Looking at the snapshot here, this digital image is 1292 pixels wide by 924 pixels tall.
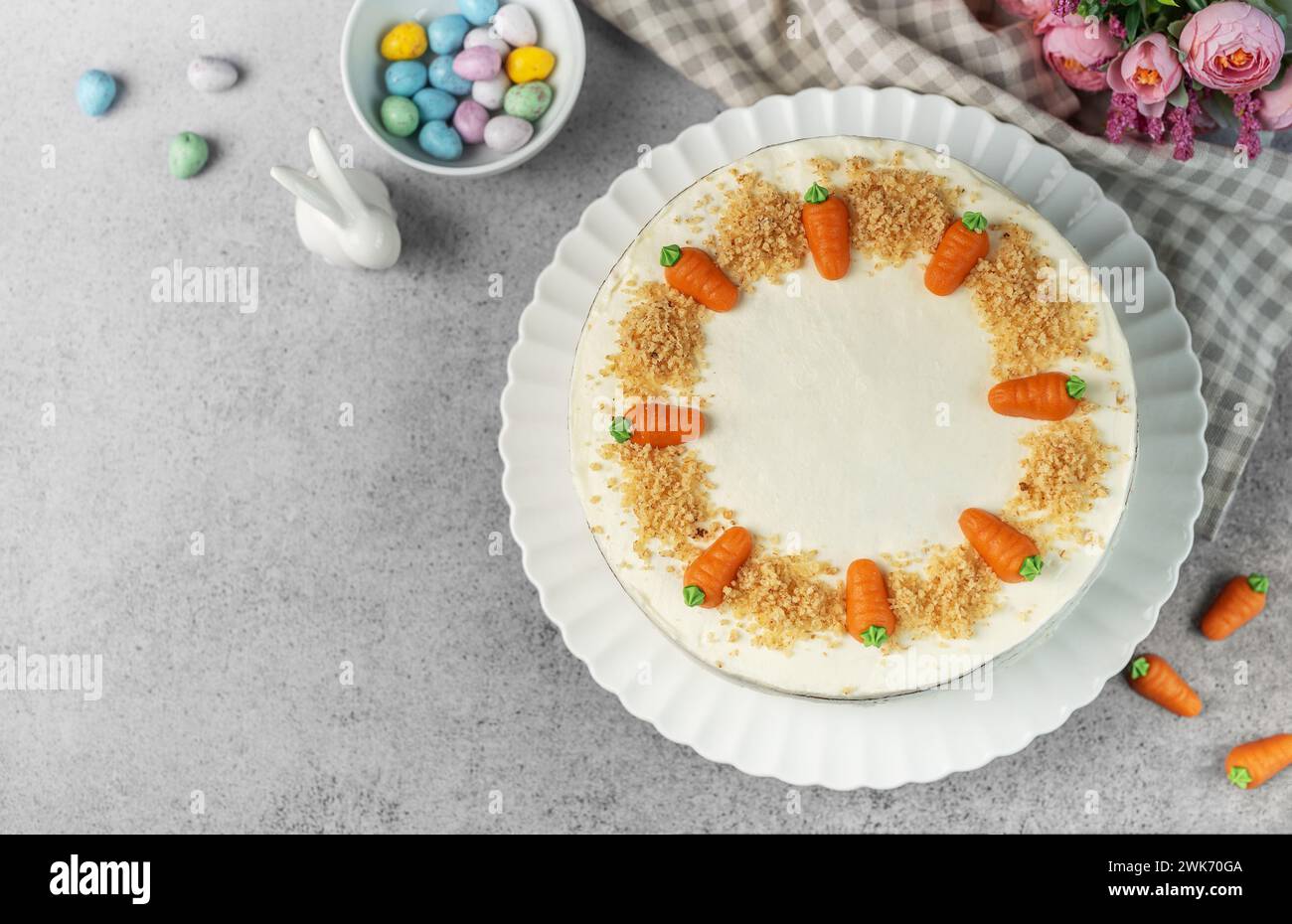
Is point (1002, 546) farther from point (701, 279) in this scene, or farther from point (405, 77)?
point (405, 77)

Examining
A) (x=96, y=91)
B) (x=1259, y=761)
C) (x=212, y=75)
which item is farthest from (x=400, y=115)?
(x=1259, y=761)

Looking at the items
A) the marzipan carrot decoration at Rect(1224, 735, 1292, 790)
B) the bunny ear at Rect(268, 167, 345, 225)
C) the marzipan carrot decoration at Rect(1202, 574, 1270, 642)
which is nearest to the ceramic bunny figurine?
the bunny ear at Rect(268, 167, 345, 225)

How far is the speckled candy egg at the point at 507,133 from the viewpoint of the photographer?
6.74 ft

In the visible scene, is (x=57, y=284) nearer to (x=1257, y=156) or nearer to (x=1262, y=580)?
(x=1257, y=156)

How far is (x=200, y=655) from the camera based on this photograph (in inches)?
86.7

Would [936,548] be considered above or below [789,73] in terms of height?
below

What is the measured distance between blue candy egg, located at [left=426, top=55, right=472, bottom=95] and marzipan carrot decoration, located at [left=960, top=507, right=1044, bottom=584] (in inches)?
54.0

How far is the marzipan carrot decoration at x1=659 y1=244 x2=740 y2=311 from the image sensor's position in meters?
1.72

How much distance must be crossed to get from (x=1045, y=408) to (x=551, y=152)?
1.22m

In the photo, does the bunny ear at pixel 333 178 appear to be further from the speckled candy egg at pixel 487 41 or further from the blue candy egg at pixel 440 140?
the speckled candy egg at pixel 487 41

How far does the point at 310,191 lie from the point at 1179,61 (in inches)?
63.6

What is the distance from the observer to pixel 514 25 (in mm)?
2076

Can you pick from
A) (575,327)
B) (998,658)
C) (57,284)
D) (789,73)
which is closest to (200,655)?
(57,284)

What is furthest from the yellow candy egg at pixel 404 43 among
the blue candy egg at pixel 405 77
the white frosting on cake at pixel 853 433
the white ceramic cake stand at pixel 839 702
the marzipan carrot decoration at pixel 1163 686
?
the marzipan carrot decoration at pixel 1163 686
